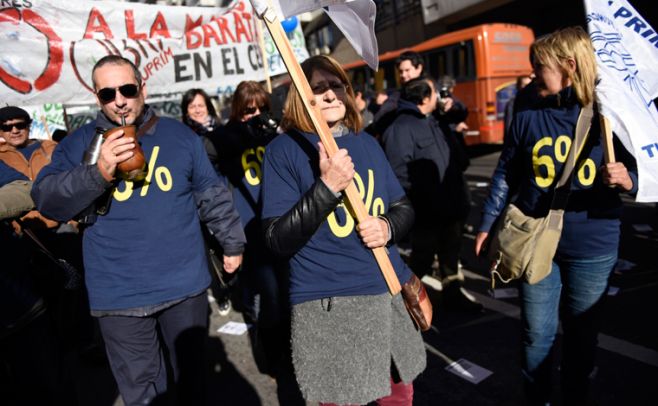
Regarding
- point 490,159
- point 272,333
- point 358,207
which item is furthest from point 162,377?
point 490,159

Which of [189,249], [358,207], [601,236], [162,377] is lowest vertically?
[162,377]

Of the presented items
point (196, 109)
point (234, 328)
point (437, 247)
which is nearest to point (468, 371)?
point (437, 247)

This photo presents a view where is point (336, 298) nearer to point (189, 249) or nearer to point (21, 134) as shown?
point (189, 249)

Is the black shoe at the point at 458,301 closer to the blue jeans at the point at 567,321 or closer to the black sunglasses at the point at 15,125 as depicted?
the blue jeans at the point at 567,321

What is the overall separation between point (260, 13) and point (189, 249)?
45.0 inches

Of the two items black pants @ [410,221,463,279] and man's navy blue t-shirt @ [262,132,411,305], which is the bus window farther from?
man's navy blue t-shirt @ [262,132,411,305]

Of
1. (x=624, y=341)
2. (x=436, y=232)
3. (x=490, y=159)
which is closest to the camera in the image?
(x=624, y=341)

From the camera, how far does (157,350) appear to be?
229 centimetres

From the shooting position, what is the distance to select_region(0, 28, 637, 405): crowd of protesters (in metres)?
1.81

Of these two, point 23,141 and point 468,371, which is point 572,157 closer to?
point 468,371

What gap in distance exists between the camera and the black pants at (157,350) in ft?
7.09

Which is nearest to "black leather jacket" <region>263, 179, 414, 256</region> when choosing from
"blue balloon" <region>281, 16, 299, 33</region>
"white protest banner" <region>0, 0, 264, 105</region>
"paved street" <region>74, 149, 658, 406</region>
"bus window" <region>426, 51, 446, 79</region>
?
"paved street" <region>74, 149, 658, 406</region>

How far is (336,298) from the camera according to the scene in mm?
1811

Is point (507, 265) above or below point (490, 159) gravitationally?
above
